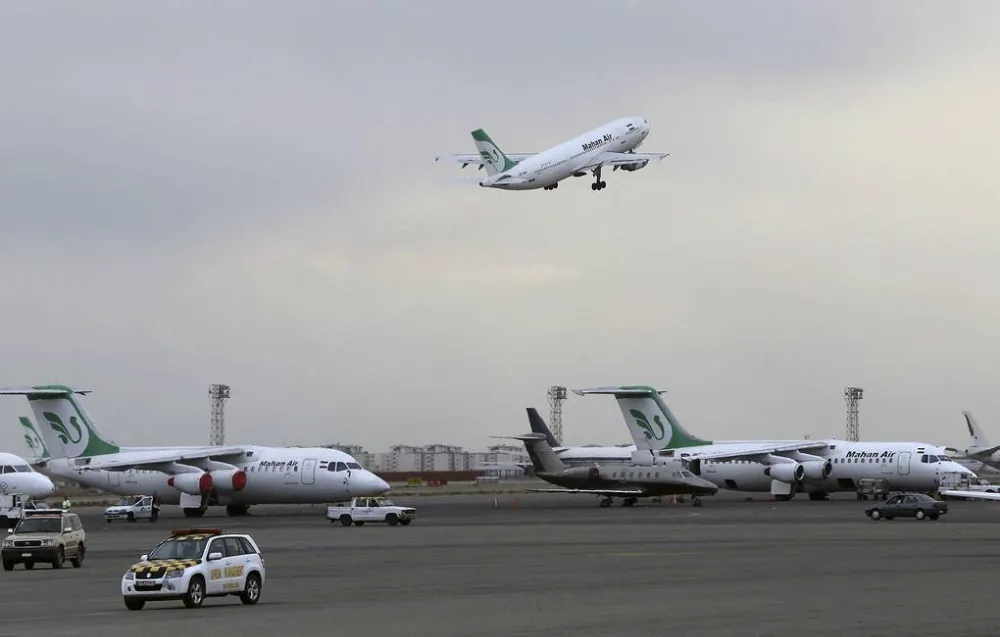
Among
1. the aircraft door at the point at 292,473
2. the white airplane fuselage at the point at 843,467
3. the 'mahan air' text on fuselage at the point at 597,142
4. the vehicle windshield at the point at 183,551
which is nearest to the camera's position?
the vehicle windshield at the point at 183,551

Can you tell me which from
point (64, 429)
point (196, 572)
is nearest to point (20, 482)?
point (64, 429)

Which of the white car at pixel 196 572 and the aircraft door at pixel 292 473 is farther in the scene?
the aircraft door at pixel 292 473

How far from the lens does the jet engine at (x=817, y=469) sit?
4028 inches

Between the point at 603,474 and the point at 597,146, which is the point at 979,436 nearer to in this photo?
the point at 603,474

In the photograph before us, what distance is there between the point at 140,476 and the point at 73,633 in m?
61.6

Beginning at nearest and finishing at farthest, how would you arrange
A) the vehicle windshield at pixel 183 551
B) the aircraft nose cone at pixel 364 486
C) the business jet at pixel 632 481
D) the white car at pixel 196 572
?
1. the white car at pixel 196 572
2. the vehicle windshield at pixel 183 551
3. the aircraft nose cone at pixel 364 486
4. the business jet at pixel 632 481

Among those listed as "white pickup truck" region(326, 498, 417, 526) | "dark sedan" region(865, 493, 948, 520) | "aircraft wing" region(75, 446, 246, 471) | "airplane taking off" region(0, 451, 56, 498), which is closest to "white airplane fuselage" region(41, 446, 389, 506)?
"aircraft wing" region(75, 446, 246, 471)

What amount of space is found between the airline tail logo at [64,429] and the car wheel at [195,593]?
5814 cm

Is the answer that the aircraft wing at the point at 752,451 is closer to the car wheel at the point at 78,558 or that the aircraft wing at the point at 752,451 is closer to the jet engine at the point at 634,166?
the jet engine at the point at 634,166

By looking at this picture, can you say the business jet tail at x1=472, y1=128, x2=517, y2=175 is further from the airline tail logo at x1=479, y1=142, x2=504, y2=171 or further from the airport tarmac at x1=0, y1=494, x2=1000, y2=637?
the airport tarmac at x1=0, y1=494, x2=1000, y2=637

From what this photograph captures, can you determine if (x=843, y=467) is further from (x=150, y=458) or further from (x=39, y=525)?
(x=39, y=525)

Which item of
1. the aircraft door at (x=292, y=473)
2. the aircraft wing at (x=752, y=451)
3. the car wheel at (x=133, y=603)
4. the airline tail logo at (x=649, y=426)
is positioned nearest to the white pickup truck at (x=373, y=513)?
the aircraft door at (x=292, y=473)

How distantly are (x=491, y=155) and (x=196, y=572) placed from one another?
152 feet

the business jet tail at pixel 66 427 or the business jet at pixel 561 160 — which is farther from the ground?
the business jet at pixel 561 160
